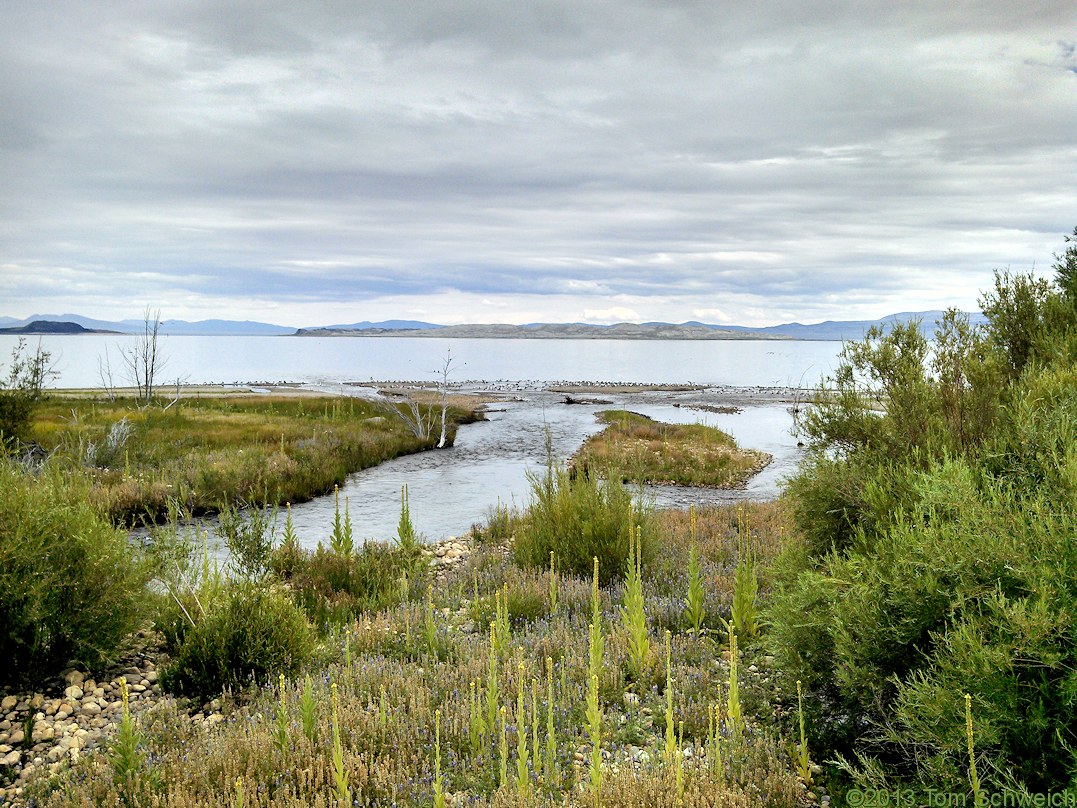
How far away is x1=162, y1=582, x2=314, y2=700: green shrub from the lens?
623 cm

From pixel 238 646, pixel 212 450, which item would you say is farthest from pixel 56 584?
pixel 212 450

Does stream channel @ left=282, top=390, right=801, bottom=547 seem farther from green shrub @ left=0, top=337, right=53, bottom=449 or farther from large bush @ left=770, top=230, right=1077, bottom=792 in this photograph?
green shrub @ left=0, top=337, right=53, bottom=449

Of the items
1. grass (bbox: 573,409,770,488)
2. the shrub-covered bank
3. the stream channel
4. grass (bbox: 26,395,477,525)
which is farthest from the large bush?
grass (bbox: 573,409,770,488)

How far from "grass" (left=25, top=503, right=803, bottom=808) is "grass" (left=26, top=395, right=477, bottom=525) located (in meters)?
6.00

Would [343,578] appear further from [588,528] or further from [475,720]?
[475,720]

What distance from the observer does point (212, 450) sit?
71.1ft

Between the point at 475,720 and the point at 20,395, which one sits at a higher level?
the point at 20,395

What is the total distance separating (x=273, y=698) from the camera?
5.80 m

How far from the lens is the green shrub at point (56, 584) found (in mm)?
5828

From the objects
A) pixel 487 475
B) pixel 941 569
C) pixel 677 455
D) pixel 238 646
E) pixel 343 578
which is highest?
pixel 941 569

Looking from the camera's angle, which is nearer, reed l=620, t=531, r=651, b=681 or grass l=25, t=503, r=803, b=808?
grass l=25, t=503, r=803, b=808

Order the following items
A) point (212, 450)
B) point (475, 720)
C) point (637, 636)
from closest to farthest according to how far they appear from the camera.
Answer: point (475, 720) → point (637, 636) → point (212, 450)

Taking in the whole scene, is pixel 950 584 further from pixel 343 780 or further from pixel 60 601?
pixel 60 601

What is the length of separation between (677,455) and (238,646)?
63.9 feet
